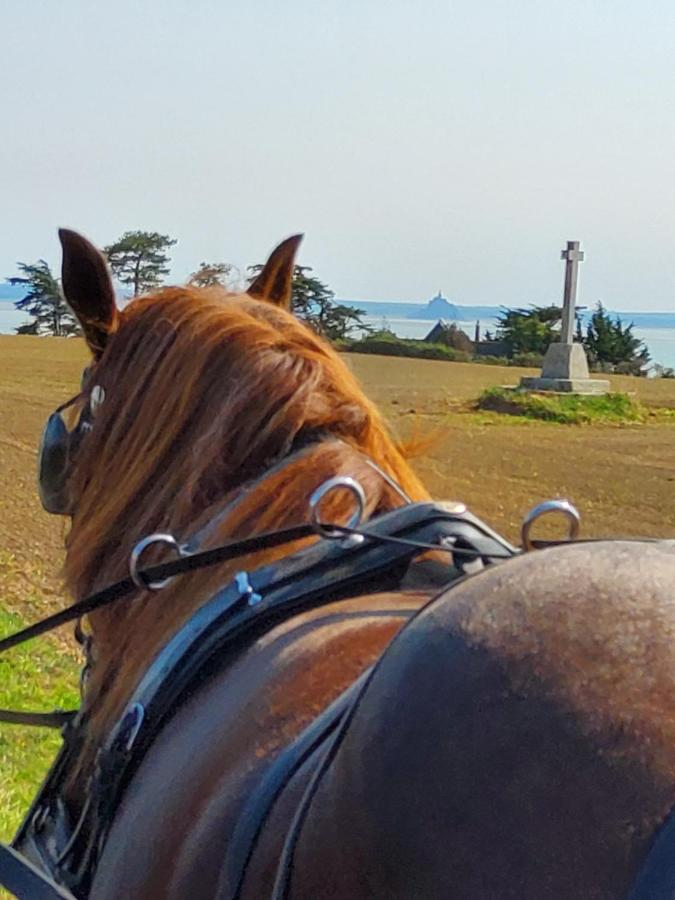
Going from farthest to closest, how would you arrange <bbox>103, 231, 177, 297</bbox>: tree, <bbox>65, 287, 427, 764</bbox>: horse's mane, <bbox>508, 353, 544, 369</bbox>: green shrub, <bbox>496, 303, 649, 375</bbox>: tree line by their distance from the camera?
1. <bbox>496, 303, 649, 375</bbox>: tree line
2. <bbox>508, 353, 544, 369</bbox>: green shrub
3. <bbox>103, 231, 177, 297</bbox>: tree
4. <bbox>65, 287, 427, 764</bbox>: horse's mane

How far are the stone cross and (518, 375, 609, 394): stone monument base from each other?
3.01 feet

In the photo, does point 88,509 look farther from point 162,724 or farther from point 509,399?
point 509,399

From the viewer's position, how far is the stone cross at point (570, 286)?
21656mm

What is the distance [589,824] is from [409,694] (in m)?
0.23

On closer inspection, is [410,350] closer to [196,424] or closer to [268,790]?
[196,424]

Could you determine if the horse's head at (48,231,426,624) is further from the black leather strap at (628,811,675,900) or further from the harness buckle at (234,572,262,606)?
the black leather strap at (628,811,675,900)

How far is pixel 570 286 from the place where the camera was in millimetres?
21953

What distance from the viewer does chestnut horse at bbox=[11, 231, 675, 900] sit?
111 centimetres

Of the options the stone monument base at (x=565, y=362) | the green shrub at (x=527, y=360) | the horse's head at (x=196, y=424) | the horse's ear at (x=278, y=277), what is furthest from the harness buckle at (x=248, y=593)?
the green shrub at (x=527, y=360)

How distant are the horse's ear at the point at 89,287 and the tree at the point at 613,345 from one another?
30727 mm

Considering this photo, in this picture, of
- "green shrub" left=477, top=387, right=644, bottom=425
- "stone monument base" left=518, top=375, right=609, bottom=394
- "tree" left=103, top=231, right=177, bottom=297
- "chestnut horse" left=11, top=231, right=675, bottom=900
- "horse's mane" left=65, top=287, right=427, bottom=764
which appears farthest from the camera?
"stone monument base" left=518, top=375, right=609, bottom=394

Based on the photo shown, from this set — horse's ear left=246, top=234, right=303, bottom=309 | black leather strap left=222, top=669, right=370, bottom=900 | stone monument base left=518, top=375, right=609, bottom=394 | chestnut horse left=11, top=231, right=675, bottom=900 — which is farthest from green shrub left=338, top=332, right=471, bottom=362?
black leather strap left=222, top=669, right=370, bottom=900

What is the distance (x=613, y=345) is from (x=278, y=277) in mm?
31154

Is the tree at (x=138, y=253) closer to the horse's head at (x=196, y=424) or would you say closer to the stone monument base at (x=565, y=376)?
the horse's head at (x=196, y=424)
